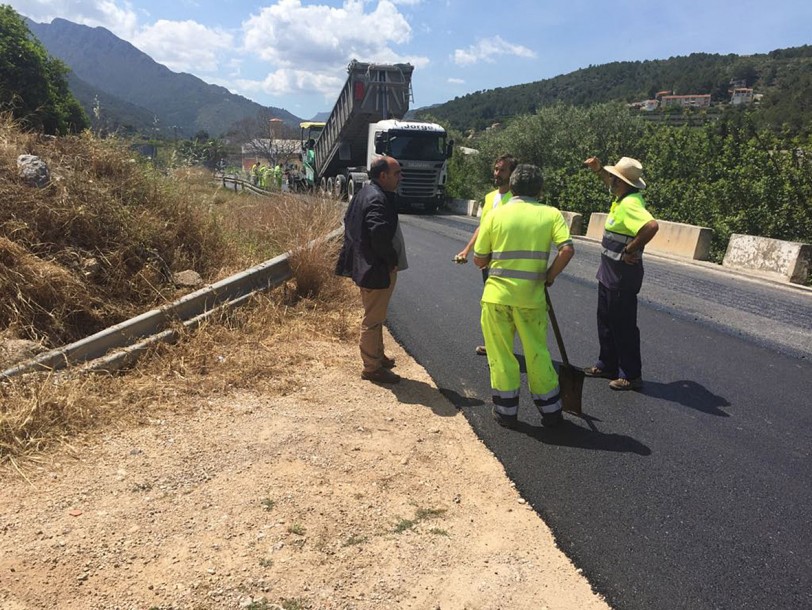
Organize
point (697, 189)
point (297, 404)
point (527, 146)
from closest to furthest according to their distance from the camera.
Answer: point (297, 404), point (697, 189), point (527, 146)

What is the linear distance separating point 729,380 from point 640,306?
2.44 m

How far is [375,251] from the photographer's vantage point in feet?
13.7

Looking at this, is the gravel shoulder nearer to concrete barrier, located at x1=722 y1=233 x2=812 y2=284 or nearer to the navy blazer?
the navy blazer

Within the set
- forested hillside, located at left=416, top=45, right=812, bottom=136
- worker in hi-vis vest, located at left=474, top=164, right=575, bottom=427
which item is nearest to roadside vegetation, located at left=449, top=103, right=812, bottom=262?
worker in hi-vis vest, located at left=474, top=164, right=575, bottom=427

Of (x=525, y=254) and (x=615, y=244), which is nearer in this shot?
(x=525, y=254)

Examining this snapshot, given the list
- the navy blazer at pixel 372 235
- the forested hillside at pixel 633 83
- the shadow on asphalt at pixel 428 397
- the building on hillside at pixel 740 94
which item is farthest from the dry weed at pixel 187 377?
the building on hillside at pixel 740 94

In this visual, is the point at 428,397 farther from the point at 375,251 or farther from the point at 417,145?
the point at 417,145

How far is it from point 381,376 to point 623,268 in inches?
81.5

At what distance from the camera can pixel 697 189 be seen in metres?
12.4

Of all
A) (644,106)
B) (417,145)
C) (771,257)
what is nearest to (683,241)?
(771,257)

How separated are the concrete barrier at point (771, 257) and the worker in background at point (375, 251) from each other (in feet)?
24.2

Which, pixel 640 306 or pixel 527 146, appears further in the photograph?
pixel 527 146

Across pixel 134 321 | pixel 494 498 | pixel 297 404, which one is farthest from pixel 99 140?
pixel 494 498

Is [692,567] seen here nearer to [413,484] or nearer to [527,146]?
[413,484]
